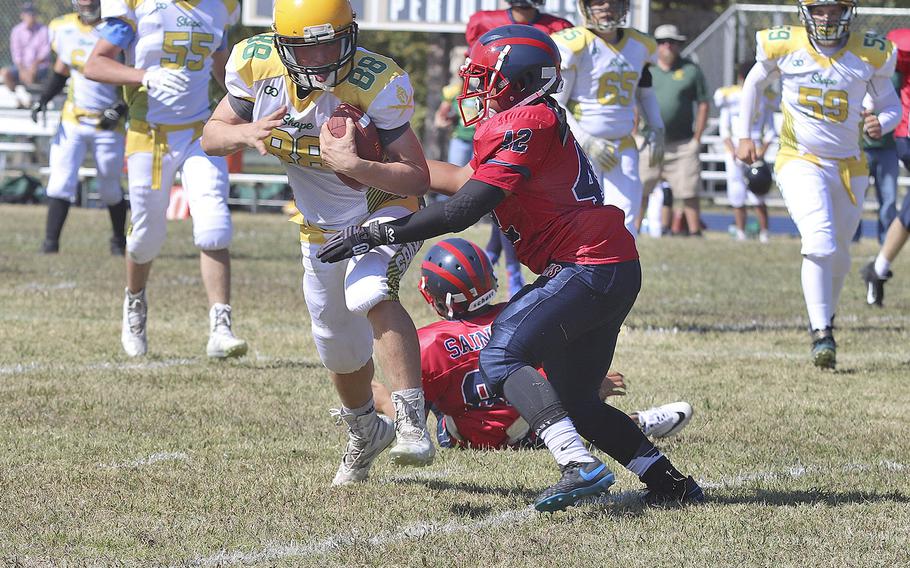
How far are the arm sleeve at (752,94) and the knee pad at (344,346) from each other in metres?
3.82

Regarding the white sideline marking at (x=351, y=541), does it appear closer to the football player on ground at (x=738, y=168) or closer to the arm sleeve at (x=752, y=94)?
the arm sleeve at (x=752, y=94)

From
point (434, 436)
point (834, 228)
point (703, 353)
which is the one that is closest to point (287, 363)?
point (434, 436)

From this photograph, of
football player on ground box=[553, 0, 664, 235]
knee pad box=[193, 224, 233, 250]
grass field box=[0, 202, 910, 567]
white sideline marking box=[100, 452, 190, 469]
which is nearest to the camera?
grass field box=[0, 202, 910, 567]

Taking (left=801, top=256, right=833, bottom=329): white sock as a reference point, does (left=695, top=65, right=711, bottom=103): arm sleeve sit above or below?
above

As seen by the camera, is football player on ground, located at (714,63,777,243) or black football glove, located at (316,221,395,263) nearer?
black football glove, located at (316,221,395,263)

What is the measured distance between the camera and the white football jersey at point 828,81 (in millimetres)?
7586

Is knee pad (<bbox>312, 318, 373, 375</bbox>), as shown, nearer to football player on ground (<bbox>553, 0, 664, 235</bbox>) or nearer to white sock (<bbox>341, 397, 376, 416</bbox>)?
white sock (<bbox>341, 397, 376, 416</bbox>)

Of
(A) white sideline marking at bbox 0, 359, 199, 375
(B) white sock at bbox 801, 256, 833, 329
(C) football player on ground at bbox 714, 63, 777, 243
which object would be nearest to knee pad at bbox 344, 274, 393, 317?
(A) white sideline marking at bbox 0, 359, 199, 375

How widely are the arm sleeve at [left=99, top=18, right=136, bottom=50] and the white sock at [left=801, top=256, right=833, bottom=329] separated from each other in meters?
3.83

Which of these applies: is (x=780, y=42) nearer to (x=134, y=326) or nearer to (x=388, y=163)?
(x=134, y=326)

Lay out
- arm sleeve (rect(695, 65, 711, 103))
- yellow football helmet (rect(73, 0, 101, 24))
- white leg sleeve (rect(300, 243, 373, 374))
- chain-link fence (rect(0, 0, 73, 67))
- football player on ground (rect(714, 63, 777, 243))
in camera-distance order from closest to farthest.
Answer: white leg sleeve (rect(300, 243, 373, 374))
yellow football helmet (rect(73, 0, 101, 24))
arm sleeve (rect(695, 65, 711, 103))
football player on ground (rect(714, 63, 777, 243))
chain-link fence (rect(0, 0, 73, 67))

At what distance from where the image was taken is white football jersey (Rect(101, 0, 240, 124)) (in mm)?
7418

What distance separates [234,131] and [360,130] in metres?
0.45

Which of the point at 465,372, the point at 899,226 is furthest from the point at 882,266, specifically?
the point at 465,372
